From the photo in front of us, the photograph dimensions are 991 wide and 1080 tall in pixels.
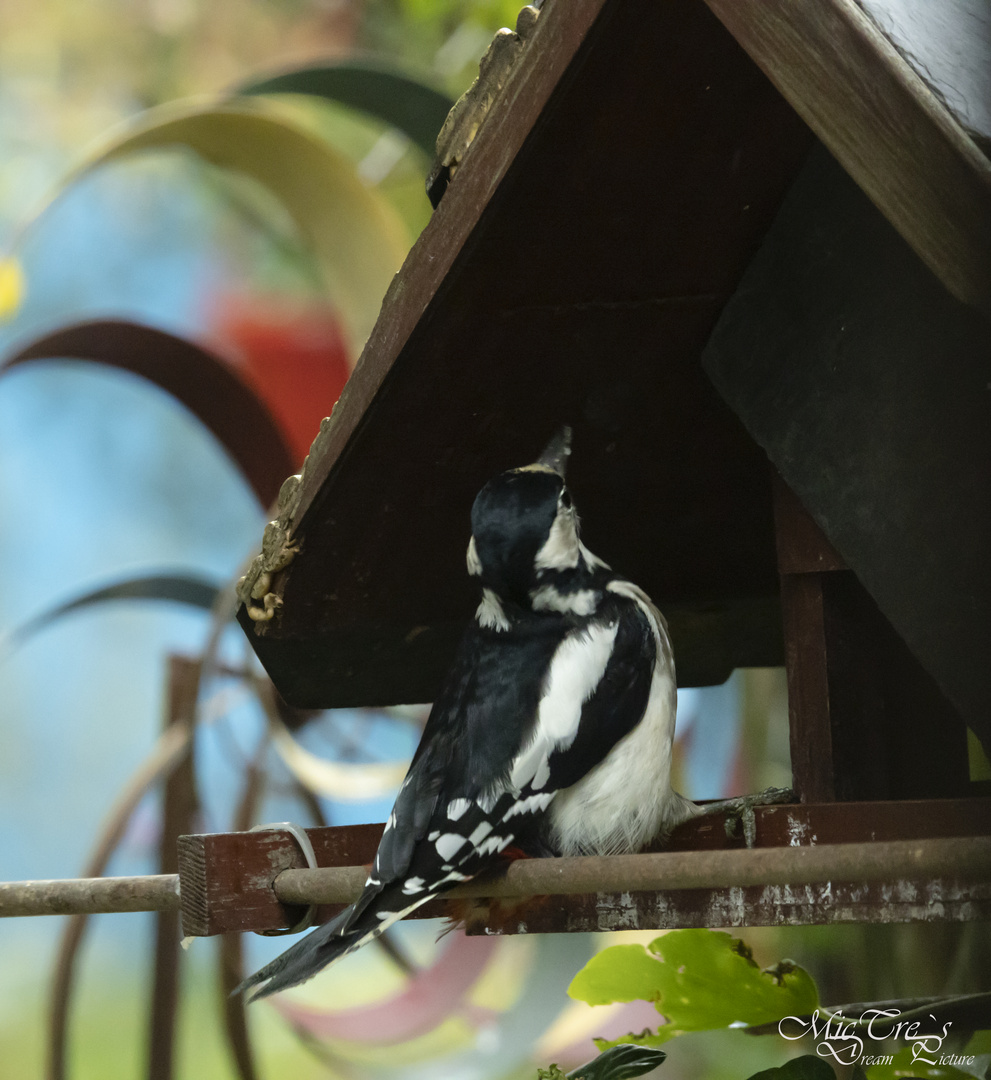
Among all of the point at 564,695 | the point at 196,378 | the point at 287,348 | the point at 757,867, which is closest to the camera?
the point at 757,867

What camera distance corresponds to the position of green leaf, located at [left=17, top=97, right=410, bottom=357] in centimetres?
193

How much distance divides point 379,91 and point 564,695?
1541 mm

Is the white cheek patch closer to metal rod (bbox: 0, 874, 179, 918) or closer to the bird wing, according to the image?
the bird wing

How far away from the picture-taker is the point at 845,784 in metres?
0.99

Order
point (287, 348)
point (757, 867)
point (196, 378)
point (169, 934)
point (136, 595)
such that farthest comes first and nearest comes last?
point (287, 348) < point (136, 595) < point (196, 378) < point (169, 934) < point (757, 867)

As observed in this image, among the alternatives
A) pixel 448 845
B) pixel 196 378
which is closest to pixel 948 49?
pixel 448 845

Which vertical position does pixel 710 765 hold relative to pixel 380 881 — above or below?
above

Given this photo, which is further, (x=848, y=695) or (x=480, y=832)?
(x=848, y=695)

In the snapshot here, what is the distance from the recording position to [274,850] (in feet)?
3.21

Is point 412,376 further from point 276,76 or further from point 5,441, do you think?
point 5,441

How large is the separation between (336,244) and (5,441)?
1.78 metres

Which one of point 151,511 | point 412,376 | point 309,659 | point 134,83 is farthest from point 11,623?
point 412,376

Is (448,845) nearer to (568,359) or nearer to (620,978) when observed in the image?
(620,978)

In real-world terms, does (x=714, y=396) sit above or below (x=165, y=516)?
below
